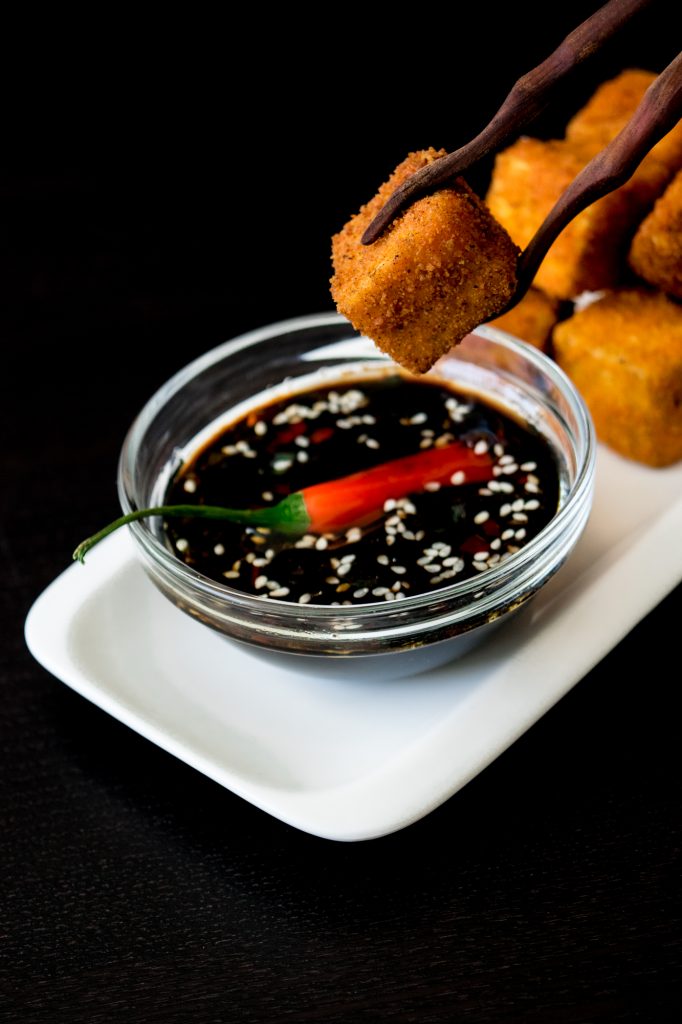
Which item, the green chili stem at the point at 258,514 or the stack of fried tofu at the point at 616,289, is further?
the stack of fried tofu at the point at 616,289

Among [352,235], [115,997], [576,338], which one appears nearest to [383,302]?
[352,235]

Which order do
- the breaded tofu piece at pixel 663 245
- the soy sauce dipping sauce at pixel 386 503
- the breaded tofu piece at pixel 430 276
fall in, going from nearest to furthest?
the breaded tofu piece at pixel 430 276 → the soy sauce dipping sauce at pixel 386 503 → the breaded tofu piece at pixel 663 245

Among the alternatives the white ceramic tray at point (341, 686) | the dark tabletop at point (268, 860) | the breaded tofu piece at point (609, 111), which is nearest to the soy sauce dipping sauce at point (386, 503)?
the white ceramic tray at point (341, 686)

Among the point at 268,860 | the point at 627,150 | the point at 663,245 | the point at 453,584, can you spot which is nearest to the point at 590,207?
the point at 663,245

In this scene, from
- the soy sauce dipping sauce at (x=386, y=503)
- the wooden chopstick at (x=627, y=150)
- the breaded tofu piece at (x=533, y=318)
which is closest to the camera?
the wooden chopstick at (x=627, y=150)

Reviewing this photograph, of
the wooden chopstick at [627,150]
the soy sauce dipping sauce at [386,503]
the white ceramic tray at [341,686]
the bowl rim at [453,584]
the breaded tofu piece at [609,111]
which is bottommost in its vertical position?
the white ceramic tray at [341,686]

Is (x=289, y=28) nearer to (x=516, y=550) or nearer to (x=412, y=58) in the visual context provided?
(x=412, y=58)

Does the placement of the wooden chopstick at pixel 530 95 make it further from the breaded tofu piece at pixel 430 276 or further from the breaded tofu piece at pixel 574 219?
the breaded tofu piece at pixel 574 219

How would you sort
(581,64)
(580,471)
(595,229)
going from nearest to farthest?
(581,64) → (580,471) → (595,229)
